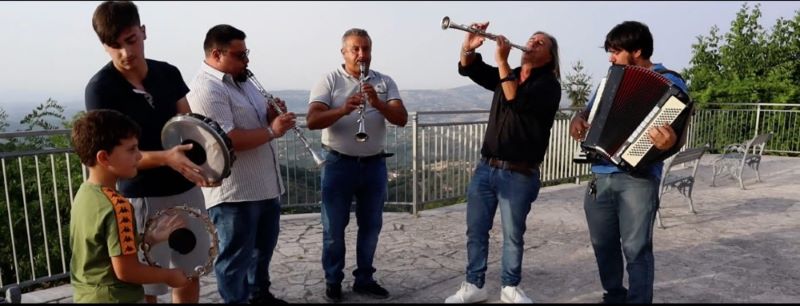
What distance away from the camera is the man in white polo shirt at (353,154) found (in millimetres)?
3428

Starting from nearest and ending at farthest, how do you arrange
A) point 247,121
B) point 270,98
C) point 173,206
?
point 173,206, point 247,121, point 270,98

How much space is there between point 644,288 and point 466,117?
382 centimetres

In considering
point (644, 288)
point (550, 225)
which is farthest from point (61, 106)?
point (644, 288)

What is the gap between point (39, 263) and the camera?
253 inches

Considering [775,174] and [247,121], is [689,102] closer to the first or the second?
[247,121]

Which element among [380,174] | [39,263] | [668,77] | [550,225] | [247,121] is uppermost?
[668,77]

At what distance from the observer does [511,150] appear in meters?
3.24

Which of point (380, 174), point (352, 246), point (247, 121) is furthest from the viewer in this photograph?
point (352, 246)

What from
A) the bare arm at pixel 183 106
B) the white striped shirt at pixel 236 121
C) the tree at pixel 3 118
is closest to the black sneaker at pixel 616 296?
the white striped shirt at pixel 236 121

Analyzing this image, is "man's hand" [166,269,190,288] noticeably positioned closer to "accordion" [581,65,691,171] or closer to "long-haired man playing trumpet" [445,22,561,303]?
"long-haired man playing trumpet" [445,22,561,303]

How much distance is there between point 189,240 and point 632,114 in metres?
2.29

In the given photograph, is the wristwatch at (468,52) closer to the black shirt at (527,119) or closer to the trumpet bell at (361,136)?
the black shirt at (527,119)

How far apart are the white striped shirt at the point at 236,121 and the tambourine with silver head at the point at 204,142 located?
320 mm

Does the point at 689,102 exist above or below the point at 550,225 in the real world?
above
